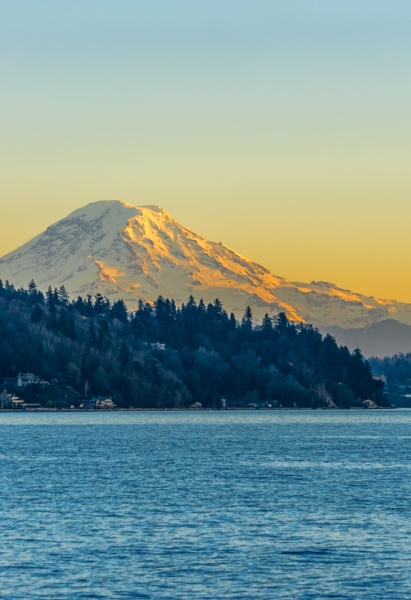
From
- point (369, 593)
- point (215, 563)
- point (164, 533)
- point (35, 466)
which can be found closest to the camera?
point (369, 593)

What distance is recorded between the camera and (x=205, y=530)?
258ft

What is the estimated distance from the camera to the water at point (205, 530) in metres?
62.3

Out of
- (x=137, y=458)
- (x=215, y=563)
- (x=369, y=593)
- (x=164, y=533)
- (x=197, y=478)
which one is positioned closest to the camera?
(x=369, y=593)

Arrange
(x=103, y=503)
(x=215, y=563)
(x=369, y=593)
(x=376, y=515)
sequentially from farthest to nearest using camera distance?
(x=103, y=503) → (x=376, y=515) → (x=215, y=563) → (x=369, y=593)

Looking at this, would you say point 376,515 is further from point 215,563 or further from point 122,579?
point 122,579

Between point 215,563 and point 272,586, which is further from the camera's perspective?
point 215,563

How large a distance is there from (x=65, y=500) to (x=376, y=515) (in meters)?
23.8

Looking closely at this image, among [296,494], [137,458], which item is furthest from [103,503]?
[137,458]

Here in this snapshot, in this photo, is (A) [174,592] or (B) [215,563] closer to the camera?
(A) [174,592]

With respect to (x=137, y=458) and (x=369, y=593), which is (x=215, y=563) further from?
(x=137, y=458)

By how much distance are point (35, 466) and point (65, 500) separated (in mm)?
35914

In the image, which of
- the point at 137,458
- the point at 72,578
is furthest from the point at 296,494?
the point at 137,458

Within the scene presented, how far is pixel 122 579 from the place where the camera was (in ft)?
208

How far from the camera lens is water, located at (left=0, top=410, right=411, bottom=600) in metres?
62.3
